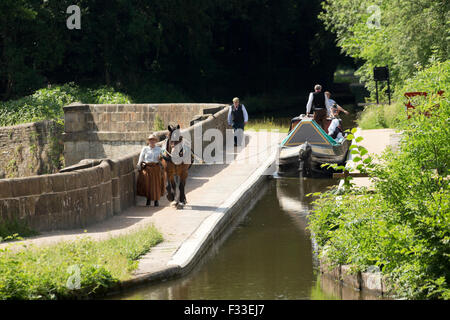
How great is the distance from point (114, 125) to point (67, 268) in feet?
63.7

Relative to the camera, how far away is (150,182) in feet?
54.3

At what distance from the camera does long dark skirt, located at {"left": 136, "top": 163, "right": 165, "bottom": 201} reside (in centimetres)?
1655

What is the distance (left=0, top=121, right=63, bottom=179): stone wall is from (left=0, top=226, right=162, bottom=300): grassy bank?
580 inches

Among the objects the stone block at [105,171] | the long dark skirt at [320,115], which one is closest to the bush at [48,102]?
the long dark skirt at [320,115]

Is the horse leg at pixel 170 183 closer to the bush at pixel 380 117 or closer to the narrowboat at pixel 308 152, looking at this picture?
the narrowboat at pixel 308 152

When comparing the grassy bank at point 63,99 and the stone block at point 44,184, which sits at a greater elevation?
the grassy bank at point 63,99

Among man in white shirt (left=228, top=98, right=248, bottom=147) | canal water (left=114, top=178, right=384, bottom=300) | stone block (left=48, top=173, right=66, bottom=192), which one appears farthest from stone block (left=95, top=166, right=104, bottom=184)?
man in white shirt (left=228, top=98, right=248, bottom=147)

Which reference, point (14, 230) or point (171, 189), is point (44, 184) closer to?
point (14, 230)

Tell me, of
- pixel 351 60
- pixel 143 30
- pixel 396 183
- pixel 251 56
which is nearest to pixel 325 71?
pixel 351 60

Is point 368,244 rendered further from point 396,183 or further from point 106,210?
point 106,210

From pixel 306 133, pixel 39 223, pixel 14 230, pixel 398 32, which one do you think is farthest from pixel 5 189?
pixel 398 32

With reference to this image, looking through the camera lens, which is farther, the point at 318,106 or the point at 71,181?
the point at 318,106

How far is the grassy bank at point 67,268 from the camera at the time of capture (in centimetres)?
993

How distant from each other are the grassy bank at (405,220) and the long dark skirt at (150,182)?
4.30m
